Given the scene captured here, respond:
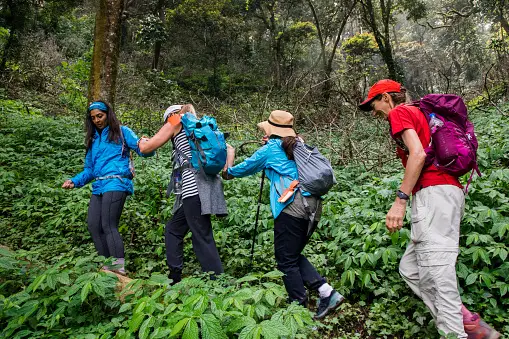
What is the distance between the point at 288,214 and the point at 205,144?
0.92 meters

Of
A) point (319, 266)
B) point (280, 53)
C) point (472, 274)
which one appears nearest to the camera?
point (472, 274)

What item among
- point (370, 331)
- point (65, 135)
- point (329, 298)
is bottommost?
point (370, 331)

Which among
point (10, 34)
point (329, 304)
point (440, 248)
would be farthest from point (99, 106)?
point (10, 34)

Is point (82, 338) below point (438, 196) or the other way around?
below

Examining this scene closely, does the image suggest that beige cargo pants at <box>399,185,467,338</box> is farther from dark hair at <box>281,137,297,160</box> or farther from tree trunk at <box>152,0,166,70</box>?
tree trunk at <box>152,0,166,70</box>

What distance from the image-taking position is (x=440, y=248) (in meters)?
2.36

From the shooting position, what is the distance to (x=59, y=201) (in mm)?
5617

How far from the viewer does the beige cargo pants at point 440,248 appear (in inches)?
92.0

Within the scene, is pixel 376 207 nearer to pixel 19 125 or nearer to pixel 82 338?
pixel 82 338

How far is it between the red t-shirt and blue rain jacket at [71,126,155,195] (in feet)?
7.30

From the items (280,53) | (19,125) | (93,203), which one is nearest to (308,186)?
(93,203)

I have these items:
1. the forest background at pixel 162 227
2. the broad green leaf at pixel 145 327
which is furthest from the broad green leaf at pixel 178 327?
the broad green leaf at pixel 145 327

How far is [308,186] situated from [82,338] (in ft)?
6.08

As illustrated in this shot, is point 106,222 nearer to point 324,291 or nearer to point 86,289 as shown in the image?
point 86,289
